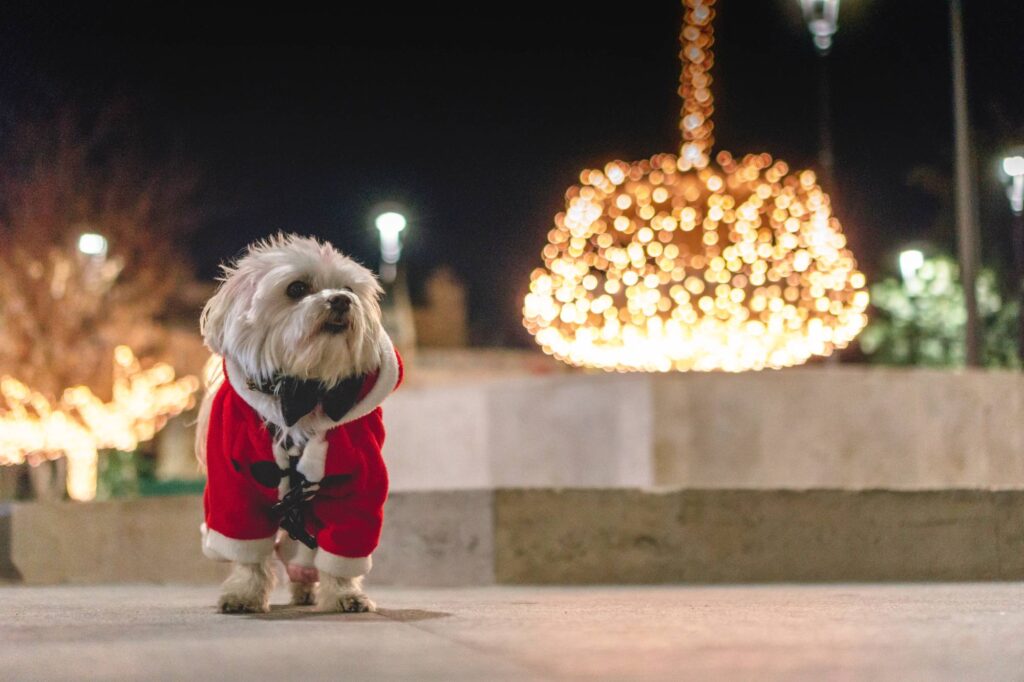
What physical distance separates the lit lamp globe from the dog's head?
542 cm

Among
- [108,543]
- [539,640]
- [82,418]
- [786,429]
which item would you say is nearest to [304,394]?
[539,640]

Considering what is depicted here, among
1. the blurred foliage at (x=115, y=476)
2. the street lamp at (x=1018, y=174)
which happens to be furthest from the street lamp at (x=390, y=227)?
the street lamp at (x=1018, y=174)

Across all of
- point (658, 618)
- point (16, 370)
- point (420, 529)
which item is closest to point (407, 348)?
point (16, 370)

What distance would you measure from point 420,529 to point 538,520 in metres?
0.85

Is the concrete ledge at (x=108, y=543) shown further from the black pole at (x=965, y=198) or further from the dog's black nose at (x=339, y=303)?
the black pole at (x=965, y=198)

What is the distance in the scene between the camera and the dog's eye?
21.5 feet

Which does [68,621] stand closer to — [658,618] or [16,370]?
A: [658,618]

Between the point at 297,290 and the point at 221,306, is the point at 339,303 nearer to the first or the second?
the point at 297,290

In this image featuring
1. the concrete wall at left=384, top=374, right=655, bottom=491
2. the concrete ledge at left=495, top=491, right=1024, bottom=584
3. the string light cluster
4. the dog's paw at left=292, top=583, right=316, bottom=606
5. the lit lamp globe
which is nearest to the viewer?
the dog's paw at left=292, top=583, right=316, bottom=606

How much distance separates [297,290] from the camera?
21.6 feet

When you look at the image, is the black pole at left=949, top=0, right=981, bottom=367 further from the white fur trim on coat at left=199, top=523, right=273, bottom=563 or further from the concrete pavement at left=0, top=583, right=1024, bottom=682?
the white fur trim on coat at left=199, top=523, right=273, bottom=563

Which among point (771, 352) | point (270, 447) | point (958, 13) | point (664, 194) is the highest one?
point (958, 13)

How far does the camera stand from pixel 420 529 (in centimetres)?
1011

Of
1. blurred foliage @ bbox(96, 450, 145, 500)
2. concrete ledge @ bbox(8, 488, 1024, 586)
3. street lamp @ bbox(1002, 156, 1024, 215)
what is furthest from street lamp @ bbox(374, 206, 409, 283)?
concrete ledge @ bbox(8, 488, 1024, 586)
